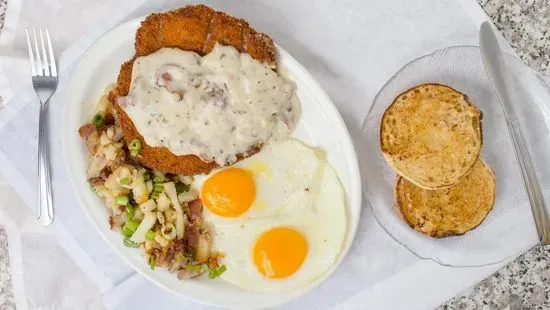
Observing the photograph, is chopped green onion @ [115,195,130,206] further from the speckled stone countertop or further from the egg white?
the speckled stone countertop

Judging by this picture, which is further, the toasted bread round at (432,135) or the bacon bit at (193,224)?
the bacon bit at (193,224)

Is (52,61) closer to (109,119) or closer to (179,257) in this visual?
(109,119)

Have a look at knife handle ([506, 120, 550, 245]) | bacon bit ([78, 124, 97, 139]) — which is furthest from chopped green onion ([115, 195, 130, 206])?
knife handle ([506, 120, 550, 245])

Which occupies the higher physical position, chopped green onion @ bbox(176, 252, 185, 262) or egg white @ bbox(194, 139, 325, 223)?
egg white @ bbox(194, 139, 325, 223)

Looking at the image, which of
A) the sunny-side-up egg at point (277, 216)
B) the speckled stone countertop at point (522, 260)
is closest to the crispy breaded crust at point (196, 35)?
the sunny-side-up egg at point (277, 216)

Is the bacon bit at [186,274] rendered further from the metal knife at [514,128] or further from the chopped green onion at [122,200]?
the metal knife at [514,128]
